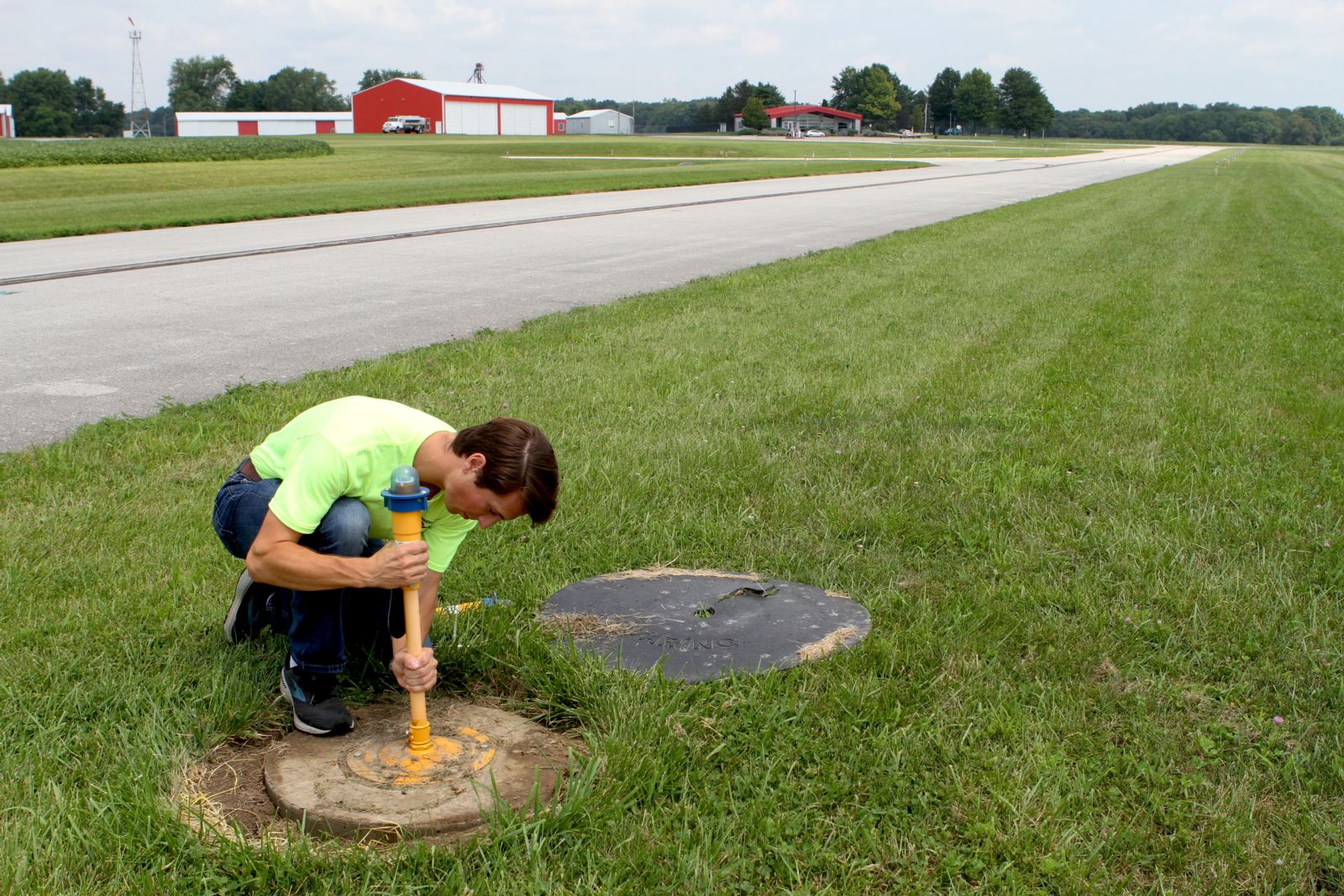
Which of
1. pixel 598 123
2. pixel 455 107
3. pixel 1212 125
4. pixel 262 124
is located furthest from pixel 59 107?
pixel 1212 125

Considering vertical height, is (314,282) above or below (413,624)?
above

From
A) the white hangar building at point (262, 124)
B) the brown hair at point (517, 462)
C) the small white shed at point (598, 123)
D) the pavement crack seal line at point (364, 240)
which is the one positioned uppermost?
the small white shed at point (598, 123)

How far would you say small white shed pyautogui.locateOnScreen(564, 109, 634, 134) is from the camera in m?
118

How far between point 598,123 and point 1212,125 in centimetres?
8260

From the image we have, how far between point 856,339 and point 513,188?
18553 mm

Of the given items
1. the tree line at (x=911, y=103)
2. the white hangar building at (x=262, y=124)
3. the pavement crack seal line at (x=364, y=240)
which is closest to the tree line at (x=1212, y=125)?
the tree line at (x=911, y=103)

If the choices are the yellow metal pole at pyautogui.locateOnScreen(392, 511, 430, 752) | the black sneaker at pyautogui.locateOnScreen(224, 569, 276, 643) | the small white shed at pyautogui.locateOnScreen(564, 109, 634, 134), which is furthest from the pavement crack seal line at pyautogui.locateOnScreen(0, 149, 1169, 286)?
the small white shed at pyautogui.locateOnScreen(564, 109, 634, 134)

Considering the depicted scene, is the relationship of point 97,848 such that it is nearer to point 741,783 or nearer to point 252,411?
point 741,783

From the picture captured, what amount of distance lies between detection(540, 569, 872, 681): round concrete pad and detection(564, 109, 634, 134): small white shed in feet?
384

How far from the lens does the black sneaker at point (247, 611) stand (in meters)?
3.34

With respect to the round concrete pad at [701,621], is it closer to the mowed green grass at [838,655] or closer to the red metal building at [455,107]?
the mowed green grass at [838,655]

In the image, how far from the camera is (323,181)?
29.1 meters

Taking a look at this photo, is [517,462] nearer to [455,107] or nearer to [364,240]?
[364,240]

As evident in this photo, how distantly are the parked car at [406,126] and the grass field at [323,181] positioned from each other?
1232 inches
